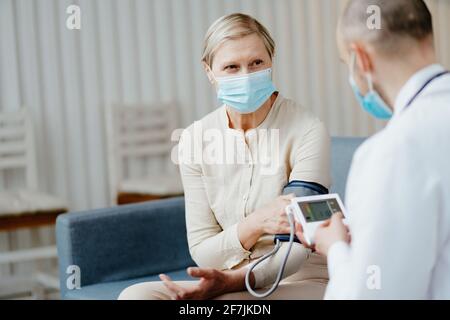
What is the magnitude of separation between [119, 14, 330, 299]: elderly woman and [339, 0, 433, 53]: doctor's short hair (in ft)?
1.73

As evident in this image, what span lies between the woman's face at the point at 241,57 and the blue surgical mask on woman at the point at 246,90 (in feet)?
0.05

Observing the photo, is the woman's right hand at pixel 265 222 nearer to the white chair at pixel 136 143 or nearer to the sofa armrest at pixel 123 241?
the sofa armrest at pixel 123 241

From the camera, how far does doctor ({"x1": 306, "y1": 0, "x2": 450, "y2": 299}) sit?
1063 millimetres

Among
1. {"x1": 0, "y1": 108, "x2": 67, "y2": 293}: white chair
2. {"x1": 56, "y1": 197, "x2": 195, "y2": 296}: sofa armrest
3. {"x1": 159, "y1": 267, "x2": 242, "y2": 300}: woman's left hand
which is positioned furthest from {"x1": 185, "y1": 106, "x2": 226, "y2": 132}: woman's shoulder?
{"x1": 0, "y1": 108, "x2": 67, "y2": 293}: white chair

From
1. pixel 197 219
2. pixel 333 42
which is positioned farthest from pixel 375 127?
pixel 197 219

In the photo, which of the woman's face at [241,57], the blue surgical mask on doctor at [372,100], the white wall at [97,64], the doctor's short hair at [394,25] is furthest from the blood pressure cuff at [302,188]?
the white wall at [97,64]

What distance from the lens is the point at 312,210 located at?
4.53 feet

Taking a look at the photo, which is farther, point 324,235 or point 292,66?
point 292,66

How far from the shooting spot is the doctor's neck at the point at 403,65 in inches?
45.6

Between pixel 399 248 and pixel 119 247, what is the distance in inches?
48.9

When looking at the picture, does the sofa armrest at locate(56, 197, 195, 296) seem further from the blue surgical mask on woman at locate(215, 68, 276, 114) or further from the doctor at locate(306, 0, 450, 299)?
the doctor at locate(306, 0, 450, 299)

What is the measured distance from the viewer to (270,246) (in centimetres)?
171

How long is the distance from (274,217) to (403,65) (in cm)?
51
